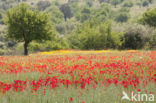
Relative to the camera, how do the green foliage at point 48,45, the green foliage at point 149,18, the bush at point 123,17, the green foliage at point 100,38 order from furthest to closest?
the bush at point 123,17, the green foliage at point 149,18, the green foliage at point 48,45, the green foliage at point 100,38

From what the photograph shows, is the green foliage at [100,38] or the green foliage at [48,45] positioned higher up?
the green foliage at [100,38]

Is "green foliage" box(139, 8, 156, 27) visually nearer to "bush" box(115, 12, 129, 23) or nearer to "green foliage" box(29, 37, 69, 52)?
"green foliage" box(29, 37, 69, 52)

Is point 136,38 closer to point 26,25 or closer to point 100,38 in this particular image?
point 100,38

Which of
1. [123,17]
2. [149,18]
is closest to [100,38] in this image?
[149,18]

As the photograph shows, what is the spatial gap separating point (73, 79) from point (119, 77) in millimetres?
1757

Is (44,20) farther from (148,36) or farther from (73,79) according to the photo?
(73,79)

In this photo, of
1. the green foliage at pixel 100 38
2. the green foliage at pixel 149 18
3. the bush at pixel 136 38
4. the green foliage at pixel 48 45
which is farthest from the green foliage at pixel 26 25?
the green foliage at pixel 149 18

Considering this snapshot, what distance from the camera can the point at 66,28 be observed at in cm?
10825

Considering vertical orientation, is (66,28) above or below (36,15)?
below

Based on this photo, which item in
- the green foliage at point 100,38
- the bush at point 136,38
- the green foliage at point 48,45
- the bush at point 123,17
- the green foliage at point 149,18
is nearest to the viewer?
the bush at point 136,38

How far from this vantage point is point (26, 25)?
27.2 m

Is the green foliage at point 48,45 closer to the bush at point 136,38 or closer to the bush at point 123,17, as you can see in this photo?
the bush at point 136,38

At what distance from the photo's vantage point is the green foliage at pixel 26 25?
2712 cm

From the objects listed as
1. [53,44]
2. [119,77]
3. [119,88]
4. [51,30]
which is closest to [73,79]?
[119,77]
